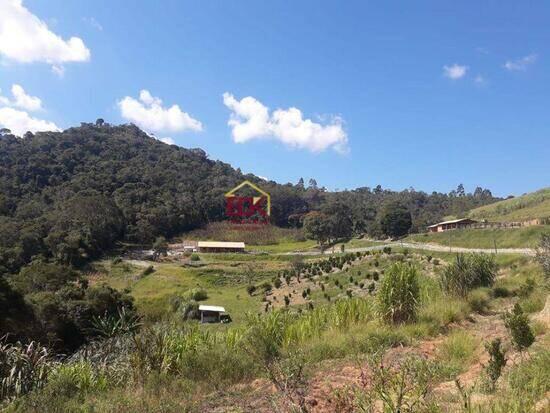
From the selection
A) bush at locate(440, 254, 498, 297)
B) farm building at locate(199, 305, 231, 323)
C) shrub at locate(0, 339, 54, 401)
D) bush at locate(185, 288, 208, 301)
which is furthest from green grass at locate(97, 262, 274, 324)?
shrub at locate(0, 339, 54, 401)

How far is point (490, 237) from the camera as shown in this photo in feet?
131

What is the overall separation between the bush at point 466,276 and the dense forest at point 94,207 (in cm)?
1703

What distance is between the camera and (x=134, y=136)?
14088cm

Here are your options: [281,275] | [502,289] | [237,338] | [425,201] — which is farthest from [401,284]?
[425,201]

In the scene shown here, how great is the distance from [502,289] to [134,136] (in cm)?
13935

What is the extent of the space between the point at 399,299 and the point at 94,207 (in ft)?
210

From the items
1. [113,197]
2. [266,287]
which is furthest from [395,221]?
[113,197]

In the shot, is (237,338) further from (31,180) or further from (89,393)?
(31,180)

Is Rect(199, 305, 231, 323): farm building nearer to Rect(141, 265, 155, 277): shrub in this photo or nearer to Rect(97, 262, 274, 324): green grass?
Rect(97, 262, 274, 324): green grass

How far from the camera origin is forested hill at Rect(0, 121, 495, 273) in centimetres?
5672

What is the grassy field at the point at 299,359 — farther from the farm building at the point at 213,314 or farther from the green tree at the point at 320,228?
the green tree at the point at 320,228

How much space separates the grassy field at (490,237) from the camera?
1353 inches

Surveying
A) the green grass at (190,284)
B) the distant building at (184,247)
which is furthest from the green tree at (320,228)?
the distant building at (184,247)

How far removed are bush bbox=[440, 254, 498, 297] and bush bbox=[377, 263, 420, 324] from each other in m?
3.55
